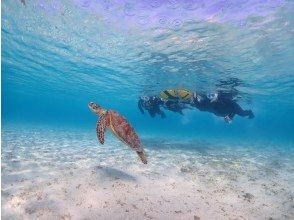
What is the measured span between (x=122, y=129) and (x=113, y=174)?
2584 millimetres

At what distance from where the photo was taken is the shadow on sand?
7458 mm

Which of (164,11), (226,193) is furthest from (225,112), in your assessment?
(226,193)

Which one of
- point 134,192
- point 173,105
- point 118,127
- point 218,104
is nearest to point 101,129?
point 118,127

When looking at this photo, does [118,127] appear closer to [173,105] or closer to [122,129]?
[122,129]

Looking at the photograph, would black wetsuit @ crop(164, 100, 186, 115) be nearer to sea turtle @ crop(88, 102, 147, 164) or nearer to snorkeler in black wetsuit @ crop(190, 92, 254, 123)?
snorkeler in black wetsuit @ crop(190, 92, 254, 123)

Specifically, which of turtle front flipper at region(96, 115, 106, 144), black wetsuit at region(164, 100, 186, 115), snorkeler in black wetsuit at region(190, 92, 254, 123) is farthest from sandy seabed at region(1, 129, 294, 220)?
snorkeler in black wetsuit at region(190, 92, 254, 123)

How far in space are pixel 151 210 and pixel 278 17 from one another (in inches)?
491

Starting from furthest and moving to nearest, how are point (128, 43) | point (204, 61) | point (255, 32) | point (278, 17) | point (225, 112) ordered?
point (204, 61) → point (128, 43) → point (225, 112) → point (255, 32) → point (278, 17)

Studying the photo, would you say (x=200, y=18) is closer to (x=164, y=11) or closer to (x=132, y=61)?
(x=164, y=11)

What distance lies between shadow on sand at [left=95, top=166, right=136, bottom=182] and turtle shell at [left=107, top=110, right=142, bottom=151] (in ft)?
6.71

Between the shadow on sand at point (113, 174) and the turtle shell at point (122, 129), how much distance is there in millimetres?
2045

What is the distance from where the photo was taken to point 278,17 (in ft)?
42.5

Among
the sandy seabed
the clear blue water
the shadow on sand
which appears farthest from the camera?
the clear blue water

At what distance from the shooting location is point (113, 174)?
779 cm
